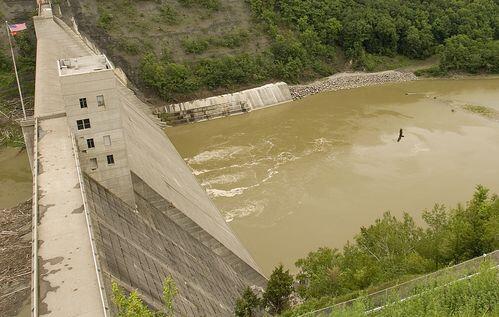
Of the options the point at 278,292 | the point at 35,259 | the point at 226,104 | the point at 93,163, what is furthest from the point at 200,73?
the point at 35,259

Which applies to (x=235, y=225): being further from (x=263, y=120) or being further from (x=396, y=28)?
(x=396, y=28)

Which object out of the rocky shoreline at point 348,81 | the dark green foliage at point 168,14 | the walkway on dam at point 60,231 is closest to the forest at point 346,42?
the rocky shoreline at point 348,81

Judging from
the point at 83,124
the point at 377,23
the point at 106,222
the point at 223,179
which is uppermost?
the point at 377,23

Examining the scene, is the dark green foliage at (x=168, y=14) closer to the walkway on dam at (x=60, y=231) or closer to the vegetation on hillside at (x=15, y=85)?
the vegetation on hillside at (x=15, y=85)

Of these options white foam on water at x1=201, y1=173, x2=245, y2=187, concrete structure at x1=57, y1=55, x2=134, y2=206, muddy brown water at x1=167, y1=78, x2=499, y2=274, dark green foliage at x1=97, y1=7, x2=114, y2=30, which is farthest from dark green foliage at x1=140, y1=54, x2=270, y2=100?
concrete structure at x1=57, y1=55, x2=134, y2=206

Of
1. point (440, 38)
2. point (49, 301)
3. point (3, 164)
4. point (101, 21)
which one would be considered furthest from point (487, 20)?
point (49, 301)

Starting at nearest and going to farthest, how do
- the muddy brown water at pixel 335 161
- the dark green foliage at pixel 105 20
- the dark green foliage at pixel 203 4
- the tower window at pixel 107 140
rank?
1. the tower window at pixel 107 140
2. the muddy brown water at pixel 335 161
3. the dark green foliage at pixel 105 20
4. the dark green foliage at pixel 203 4

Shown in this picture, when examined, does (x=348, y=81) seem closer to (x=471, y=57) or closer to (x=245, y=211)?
(x=471, y=57)
